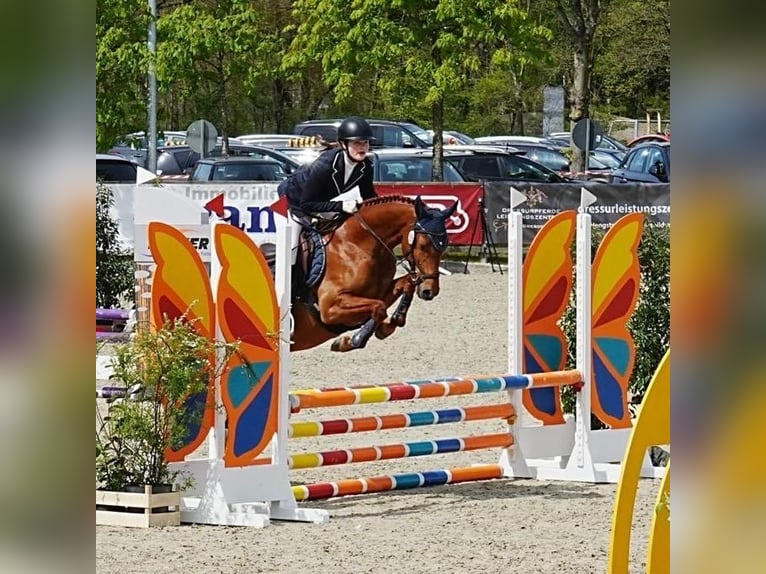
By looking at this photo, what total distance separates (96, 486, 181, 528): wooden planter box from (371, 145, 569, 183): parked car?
53.0 ft

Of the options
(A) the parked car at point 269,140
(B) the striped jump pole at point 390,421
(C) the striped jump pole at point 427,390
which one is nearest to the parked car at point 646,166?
(A) the parked car at point 269,140

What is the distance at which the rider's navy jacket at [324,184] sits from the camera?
339 inches

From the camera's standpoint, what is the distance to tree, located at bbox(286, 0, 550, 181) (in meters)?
23.9

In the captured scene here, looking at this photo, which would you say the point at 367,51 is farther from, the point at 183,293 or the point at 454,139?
the point at 183,293

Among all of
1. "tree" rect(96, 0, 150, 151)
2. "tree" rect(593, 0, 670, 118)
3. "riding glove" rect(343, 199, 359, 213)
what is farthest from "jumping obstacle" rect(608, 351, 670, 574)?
"tree" rect(593, 0, 670, 118)

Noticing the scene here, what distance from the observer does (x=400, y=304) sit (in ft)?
29.4

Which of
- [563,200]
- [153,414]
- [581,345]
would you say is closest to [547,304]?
[581,345]

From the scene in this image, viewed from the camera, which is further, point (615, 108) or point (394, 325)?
point (615, 108)

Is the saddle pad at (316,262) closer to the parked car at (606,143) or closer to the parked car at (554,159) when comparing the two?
the parked car at (554,159)

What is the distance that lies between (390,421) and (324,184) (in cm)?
238
